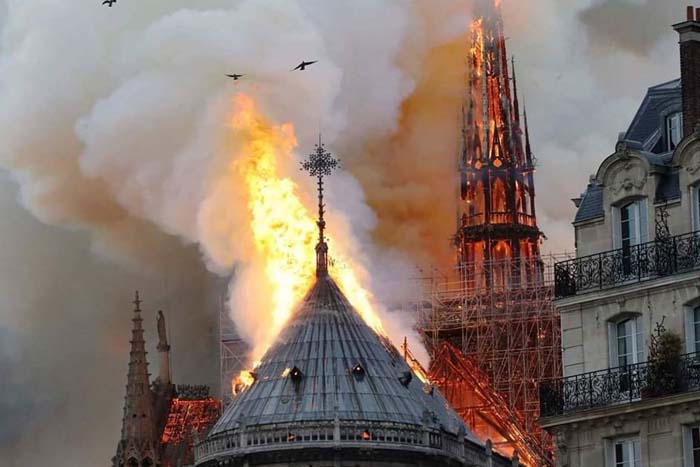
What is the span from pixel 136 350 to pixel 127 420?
3.67m

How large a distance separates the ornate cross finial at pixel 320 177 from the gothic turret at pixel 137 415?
44.0ft

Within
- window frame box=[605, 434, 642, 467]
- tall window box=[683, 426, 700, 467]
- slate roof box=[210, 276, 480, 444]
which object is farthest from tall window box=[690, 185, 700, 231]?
slate roof box=[210, 276, 480, 444]

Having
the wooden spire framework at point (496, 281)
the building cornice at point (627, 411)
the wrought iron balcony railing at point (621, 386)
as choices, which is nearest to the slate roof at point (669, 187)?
Result: the wrought iron balcony railing at point (621, 386)

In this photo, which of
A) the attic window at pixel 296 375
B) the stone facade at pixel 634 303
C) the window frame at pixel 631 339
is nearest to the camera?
the stone facade at pixel 634 303

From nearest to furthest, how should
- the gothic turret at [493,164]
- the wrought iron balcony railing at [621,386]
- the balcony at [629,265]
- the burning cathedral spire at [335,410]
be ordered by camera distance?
the wrought iron balcony railing at [621,386], the balcony at [629,265], the burning cathedral spire at [335,410], the gothic turret at [493,164]

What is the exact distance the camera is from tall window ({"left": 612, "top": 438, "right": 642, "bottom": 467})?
77688mm

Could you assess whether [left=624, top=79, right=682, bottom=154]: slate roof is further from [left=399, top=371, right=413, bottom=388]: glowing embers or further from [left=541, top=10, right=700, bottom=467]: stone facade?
[left=399, top=371, right=413, bottom=388]: glowing embers

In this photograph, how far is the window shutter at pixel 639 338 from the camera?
78.6 meters

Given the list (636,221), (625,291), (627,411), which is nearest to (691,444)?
(627,411)

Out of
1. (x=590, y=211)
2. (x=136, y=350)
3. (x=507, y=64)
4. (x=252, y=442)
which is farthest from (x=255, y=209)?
(x=590, y=211)

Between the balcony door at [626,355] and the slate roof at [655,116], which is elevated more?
the slate roof at [655,116]

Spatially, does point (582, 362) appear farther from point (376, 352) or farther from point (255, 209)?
point (255, 209)

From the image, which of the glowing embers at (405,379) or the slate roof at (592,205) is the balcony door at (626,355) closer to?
the slate roof at (592,205)

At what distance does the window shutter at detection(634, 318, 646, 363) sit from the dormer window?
526 cm
